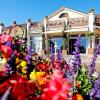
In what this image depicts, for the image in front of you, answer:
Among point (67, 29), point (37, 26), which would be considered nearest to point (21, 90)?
point (67, 29)

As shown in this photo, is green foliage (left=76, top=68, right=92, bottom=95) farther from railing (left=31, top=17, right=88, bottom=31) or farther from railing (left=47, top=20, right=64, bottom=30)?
railing (left=47, top=20, right=64, bottom=30)

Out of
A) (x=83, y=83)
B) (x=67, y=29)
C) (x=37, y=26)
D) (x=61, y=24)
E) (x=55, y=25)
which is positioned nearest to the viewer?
(x=83, y=83)

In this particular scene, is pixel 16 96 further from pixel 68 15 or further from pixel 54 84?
pixel 68 15

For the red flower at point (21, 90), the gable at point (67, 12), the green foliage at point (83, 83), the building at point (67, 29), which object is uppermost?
the gable at point (67, 12)

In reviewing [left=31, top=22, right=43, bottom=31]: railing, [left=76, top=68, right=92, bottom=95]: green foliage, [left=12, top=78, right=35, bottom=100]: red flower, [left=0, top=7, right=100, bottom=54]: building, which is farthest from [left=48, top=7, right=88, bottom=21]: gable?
[left=12, top=78, right=35, bottom=100]: red flower

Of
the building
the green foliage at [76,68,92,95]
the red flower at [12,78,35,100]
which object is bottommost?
the green foliage at [76,68,92,95]

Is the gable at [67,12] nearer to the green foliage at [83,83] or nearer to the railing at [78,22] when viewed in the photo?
the railing at [78,22]

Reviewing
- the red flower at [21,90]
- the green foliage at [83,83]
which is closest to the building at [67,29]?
the green foliage at [83,83]

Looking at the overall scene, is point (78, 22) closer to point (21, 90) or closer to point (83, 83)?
point (83, 83)

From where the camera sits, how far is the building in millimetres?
45938

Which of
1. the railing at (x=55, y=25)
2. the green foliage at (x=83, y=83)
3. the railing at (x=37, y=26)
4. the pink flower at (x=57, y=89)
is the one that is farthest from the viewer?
the railing at (x=37, y=26)

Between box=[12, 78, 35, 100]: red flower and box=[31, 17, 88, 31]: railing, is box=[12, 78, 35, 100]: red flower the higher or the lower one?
the lower one

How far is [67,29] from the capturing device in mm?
49188

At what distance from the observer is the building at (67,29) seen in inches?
1809
